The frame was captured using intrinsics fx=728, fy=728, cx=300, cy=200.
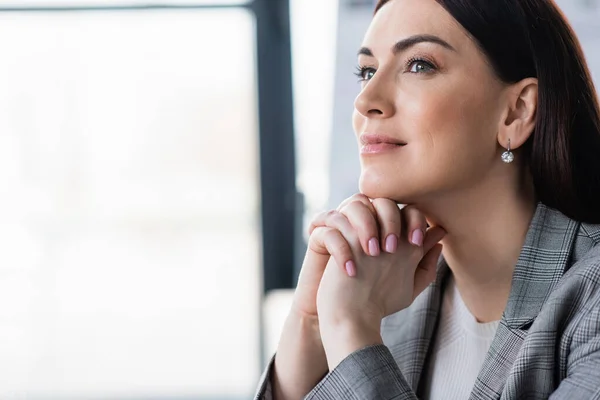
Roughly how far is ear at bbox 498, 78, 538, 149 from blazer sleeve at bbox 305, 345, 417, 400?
1.68 feet

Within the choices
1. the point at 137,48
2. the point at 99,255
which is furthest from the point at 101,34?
the point at 99,255

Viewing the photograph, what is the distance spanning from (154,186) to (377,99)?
7.91ft

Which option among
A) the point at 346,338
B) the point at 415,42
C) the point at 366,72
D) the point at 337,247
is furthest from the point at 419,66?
the point at 346,338

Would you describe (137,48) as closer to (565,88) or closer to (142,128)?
(142,128)

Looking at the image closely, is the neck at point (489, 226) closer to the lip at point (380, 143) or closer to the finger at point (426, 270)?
the finger at point (426, 270)

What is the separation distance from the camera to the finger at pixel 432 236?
151cm

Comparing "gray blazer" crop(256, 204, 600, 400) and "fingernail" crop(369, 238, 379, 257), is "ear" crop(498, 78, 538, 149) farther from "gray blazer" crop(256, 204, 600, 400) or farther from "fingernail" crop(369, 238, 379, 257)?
"fingernail" crop(369, 238, 379, 257)

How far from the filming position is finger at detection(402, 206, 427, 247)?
4.62ft

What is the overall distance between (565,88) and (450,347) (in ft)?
1.95

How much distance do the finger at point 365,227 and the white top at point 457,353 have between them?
352mm

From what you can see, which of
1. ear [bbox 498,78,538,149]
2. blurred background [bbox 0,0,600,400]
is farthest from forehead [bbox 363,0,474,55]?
blurred background [bbox 0,0,600,400]

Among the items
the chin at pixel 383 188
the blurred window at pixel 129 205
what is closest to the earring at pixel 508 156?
the chin at pixel 383 188

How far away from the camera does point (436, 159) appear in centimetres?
141

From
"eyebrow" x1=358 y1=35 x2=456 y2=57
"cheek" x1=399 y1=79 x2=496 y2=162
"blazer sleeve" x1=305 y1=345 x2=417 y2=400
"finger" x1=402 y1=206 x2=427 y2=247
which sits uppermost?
"eyebrow" x1=358 y1=35 x2=456 y2=57
